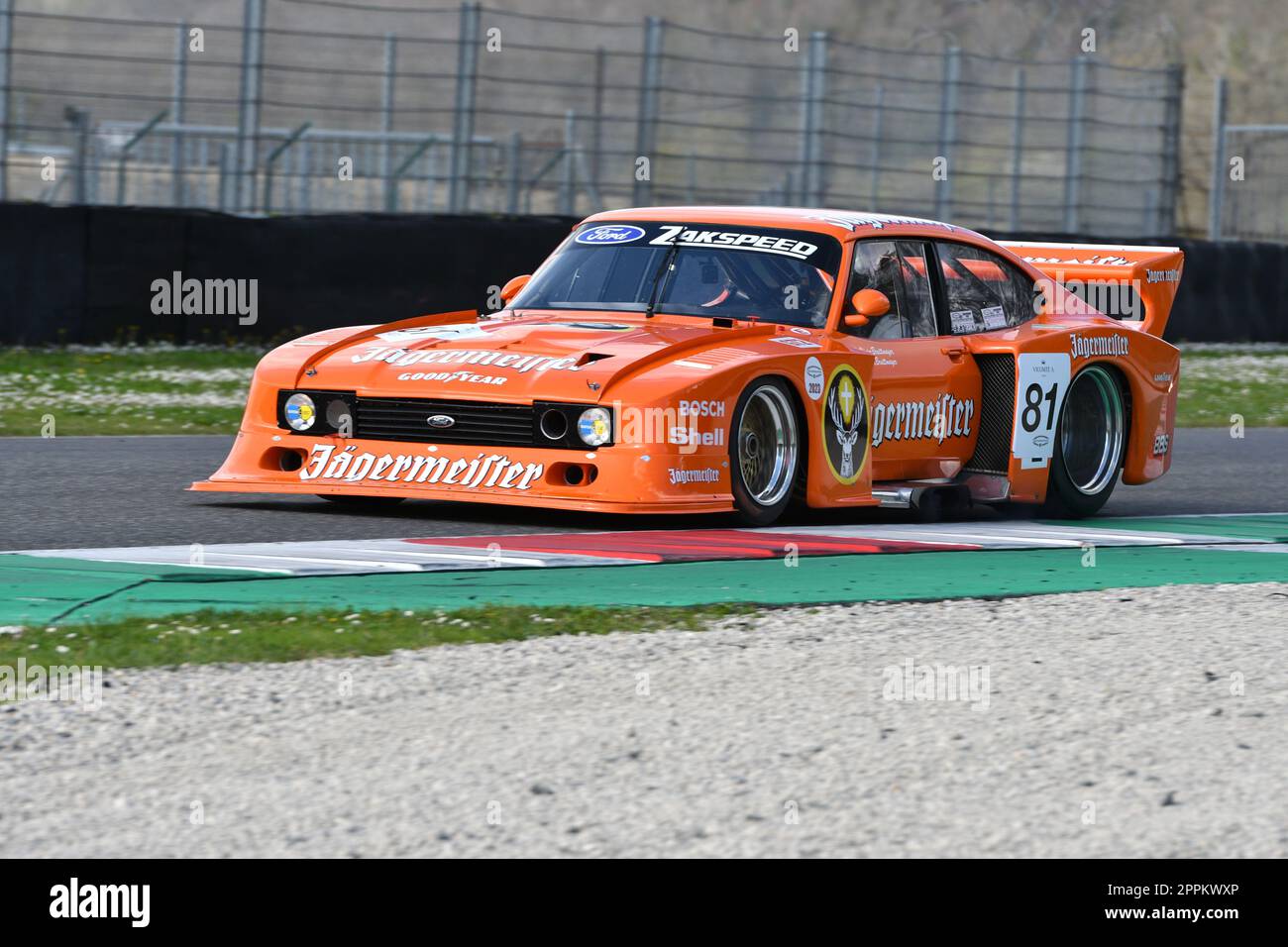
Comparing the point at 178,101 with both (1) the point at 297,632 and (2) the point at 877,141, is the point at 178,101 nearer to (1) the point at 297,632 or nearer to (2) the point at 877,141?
(2) the point at 877,141

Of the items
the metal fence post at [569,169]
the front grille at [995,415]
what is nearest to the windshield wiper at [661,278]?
the front grille at [995,415]

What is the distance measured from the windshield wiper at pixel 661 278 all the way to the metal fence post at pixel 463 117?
10.1 metres

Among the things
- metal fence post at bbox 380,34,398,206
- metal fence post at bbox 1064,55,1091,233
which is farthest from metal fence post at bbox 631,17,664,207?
metal fence post at bbox 1064,55,1091,233

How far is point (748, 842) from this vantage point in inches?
159

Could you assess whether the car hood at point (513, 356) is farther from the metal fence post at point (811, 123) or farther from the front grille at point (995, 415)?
the metal fence post at point (811, 123)

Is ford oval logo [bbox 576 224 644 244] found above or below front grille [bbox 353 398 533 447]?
above

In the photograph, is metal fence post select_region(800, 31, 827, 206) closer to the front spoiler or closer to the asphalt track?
the asphalt track

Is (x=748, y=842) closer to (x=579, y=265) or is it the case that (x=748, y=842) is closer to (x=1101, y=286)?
(x=579, y=265)

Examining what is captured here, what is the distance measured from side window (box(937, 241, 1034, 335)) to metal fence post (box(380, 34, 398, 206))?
1019cm

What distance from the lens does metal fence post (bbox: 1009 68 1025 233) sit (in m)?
22.6

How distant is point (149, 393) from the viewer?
47.5 feet

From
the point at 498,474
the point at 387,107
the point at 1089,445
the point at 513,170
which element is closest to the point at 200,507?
the point at 498,474

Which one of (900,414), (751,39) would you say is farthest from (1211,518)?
(751,39)

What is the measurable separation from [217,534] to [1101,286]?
4623 millimetres
